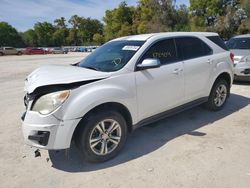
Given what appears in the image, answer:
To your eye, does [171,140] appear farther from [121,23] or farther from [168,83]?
[121,23]

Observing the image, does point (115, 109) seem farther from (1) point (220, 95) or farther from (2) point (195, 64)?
(1) point (220, 95)

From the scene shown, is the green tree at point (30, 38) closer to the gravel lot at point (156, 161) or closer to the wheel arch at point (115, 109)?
the gravel lot at point (156, 161)

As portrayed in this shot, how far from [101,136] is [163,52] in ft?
5.98

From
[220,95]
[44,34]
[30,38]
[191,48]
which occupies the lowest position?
[220,95]

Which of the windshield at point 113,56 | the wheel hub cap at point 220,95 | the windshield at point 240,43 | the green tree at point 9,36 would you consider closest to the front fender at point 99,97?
the windshield at point 113,56

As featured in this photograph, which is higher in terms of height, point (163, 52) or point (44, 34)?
point (44, 34)

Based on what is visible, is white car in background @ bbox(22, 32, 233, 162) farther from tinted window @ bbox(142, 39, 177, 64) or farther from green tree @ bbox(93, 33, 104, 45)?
green tree @ bbox(93, 33, 104, 45)

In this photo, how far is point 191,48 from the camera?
15.8 feet

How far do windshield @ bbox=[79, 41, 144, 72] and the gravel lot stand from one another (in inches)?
51.8

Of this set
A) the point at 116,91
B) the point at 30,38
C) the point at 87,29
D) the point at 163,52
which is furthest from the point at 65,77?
the point at 87,29

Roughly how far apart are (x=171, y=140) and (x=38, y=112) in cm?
221

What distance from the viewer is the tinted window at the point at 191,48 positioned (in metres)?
4.59

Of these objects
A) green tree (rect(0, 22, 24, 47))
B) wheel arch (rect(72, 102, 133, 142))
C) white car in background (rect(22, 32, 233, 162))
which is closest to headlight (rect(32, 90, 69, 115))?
white car in background (rect(22, 32, 233, 162))

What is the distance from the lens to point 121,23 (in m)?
72.4
